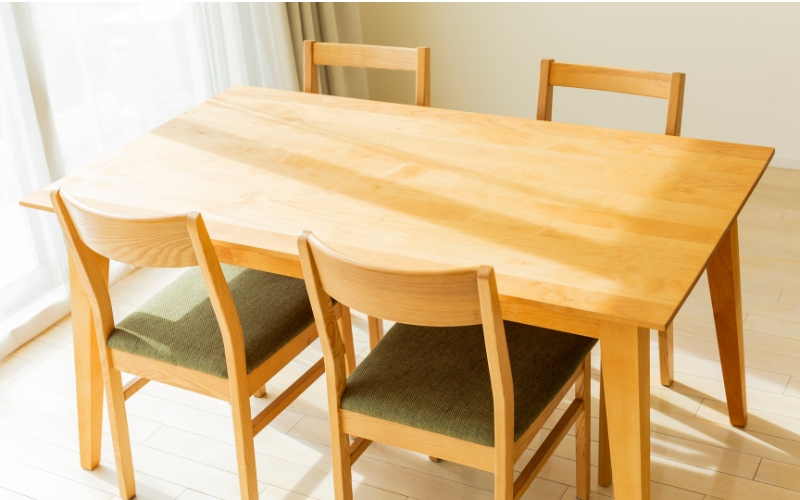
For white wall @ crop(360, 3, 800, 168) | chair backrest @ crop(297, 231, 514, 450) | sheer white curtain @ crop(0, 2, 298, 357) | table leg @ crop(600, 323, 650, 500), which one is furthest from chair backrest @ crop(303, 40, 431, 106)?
white wall @ crop(360, 3, 800, 168)

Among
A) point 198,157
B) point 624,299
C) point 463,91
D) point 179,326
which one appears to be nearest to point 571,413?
point 624,299

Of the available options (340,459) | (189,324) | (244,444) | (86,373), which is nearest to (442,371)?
(340,459)

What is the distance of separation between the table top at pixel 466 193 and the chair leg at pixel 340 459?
36 centimetres

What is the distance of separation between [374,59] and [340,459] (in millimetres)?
1315

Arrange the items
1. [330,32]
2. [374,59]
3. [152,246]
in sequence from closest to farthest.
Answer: [152,246], [374,59], [330,32]

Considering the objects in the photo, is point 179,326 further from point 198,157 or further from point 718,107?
point 718,107

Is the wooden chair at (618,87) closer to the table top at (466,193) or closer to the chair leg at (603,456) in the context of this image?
the chair leg at (603,456)

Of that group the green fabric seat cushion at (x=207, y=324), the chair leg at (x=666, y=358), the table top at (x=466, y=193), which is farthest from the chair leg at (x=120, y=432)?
the chair leg at (x=666, y=358)

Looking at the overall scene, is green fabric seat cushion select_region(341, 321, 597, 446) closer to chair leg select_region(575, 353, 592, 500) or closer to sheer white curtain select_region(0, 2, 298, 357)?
chair leg select_region(575, 353, 592, 500)

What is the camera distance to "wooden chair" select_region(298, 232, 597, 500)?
1.37m

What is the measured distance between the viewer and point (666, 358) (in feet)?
7.59

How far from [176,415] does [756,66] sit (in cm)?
272

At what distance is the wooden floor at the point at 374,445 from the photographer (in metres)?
2.05

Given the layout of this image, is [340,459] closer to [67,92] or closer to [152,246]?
[152,246]
